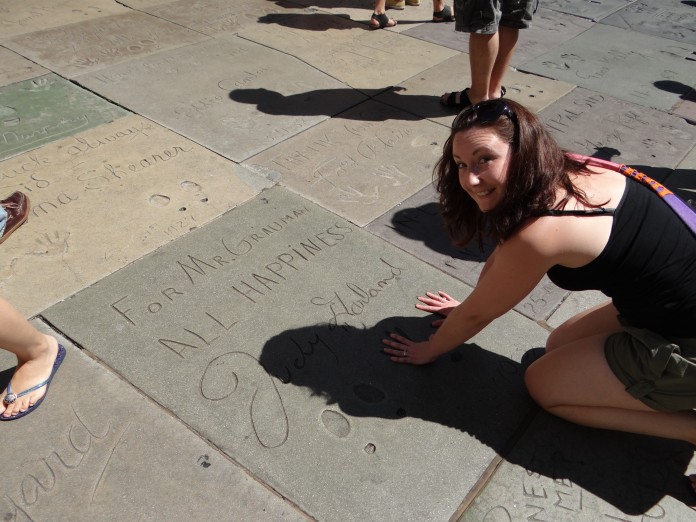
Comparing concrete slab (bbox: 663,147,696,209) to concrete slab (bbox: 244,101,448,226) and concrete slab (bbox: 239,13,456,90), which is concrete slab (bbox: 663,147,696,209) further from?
concrete slab (bbox: 239,13,456,90)

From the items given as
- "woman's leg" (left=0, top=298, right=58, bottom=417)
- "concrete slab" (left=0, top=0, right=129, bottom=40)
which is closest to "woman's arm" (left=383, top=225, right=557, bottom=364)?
"woman's leg" (left=0, top=298, right=58, bottom=417)

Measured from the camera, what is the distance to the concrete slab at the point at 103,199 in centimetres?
267

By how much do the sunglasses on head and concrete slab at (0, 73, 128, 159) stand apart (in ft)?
9.38

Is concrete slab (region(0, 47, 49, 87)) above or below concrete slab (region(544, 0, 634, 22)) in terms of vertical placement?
below

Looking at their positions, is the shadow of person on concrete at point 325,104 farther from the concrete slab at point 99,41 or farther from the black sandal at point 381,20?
the black sandal at point 381,20

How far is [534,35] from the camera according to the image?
19.3 feet

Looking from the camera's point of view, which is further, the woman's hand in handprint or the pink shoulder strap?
the woman's hand in handprint

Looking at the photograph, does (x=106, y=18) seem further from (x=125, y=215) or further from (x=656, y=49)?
(x=656, y=49)

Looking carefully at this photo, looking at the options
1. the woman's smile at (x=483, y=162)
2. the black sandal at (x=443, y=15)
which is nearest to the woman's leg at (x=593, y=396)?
the woman's smile at (x=483, y=162)

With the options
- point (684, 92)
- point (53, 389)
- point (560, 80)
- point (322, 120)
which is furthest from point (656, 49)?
point (53, 389)

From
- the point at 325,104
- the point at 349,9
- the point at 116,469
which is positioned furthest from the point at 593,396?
the point at 349,9

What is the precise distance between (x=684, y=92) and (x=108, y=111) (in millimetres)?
4600

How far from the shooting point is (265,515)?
1.83m

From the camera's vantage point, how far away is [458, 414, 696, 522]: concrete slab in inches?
75.9
